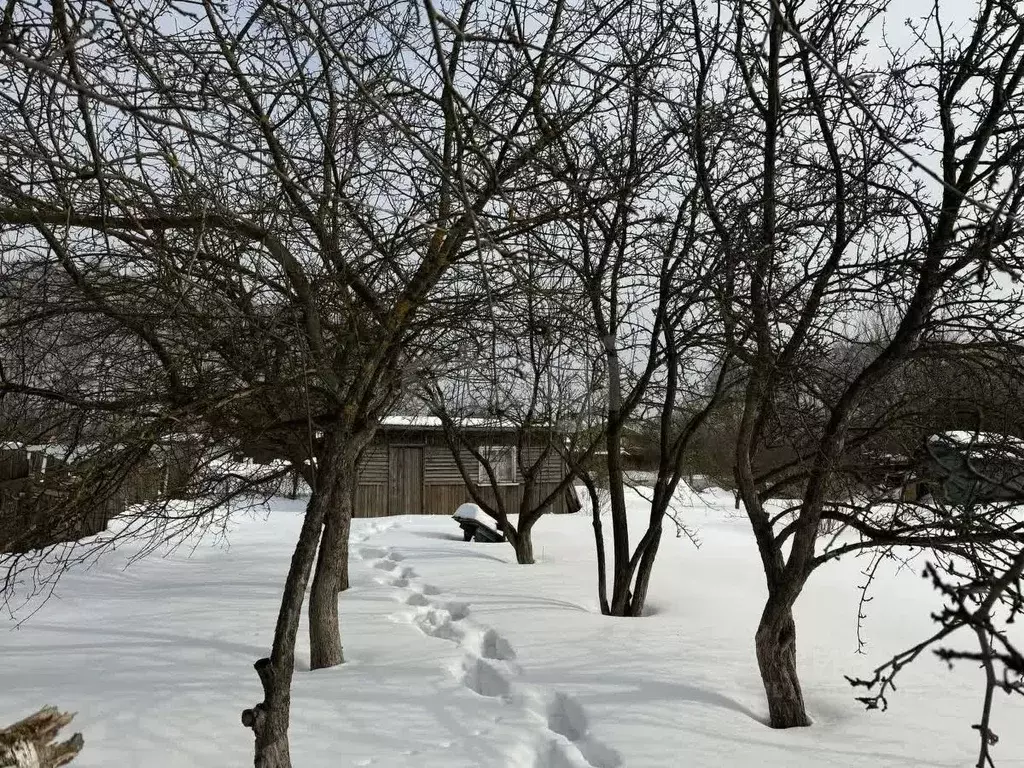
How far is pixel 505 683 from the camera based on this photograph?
20.2ft

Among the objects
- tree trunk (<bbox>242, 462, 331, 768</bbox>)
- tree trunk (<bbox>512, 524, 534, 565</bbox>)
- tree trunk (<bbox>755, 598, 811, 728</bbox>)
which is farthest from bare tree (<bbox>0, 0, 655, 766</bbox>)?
tree trunk (<bbox>512, 524, 534, 565</bbox>)

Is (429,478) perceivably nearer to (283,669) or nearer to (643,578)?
(643,578)

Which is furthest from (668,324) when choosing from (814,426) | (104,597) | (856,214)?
(104,597)

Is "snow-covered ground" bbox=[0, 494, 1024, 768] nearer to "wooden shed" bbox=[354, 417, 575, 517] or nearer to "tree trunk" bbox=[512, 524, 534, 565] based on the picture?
"tree trunk" bbox=[512, 524, 534, 565]

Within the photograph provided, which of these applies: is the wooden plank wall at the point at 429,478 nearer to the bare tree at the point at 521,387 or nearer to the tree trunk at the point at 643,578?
the bare tree at the point at 521,387

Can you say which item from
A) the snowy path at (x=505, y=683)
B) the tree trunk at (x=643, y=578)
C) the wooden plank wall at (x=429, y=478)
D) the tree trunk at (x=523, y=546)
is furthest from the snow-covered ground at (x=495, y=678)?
the wooden plank wall at (x=429, y=478)

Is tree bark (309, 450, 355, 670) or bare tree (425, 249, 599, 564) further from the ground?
bare tree (425, 249, 599, 564)

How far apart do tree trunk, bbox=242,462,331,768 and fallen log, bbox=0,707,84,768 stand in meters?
1.24

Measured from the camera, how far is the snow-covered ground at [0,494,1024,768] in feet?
15.9

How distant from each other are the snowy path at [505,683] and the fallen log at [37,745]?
2.55 meters

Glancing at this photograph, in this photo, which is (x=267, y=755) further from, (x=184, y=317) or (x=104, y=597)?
(x=104, y=597)

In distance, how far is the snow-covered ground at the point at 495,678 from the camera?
191 inches

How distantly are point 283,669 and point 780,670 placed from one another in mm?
3354

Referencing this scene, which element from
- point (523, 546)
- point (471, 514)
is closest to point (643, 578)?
point (523, 546)
